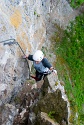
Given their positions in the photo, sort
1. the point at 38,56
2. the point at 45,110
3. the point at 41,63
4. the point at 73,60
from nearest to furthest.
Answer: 1. the point at 45,110
2. the point at 38,56
3. the point at 41,63
4. the point at 73,60

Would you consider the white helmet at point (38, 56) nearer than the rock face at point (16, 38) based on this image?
No

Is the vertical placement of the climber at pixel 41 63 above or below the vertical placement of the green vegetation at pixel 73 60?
above

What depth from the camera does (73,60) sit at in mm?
22766

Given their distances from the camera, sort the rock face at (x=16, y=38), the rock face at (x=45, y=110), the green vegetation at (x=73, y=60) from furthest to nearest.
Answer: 1. the green vegetation at (x=73, y=60)
2. the rock face at (x=16, y=38)
3. the rock face at (x=45, y=110)

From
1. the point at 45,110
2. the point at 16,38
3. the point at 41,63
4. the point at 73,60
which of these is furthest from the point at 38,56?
the point at 73,60

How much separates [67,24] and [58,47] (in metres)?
2.54

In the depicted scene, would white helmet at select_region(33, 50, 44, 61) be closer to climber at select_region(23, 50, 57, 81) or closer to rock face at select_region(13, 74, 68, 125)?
climber at select_region(23, 50, 57, 81)

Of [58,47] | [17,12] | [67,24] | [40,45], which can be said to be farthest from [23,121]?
[67,24]

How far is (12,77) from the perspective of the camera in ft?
47.2

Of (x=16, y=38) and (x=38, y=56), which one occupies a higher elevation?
(x=16, y=38)

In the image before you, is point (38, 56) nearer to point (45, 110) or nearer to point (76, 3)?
point (45, 110)

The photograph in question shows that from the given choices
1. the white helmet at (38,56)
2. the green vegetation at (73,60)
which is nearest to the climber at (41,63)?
the white helmet at (38,56)

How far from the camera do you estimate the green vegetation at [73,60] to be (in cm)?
2127

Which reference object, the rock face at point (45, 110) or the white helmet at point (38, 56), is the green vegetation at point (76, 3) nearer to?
the white helmet at point (38, 56)
